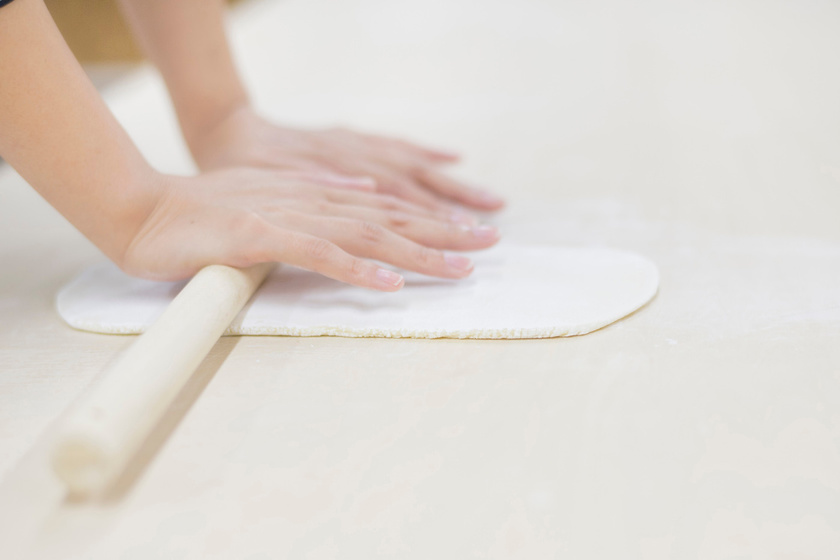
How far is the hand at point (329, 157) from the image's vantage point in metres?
0.85

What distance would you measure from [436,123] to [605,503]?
0.95 metres

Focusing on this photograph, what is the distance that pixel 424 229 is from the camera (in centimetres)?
72

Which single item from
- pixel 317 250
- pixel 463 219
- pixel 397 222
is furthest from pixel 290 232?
pixel 463 219

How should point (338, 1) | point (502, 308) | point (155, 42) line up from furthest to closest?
point (338, 1) < point (155, 42) < point (502, 308)

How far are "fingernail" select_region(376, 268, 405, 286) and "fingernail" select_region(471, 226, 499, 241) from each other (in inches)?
5.6

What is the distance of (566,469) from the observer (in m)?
0.45

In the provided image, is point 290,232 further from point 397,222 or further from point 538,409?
point 538,409

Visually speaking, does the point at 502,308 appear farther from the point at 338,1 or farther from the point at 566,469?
Result: the point at 338,1

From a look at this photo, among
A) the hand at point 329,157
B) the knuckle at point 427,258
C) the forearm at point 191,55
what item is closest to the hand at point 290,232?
the knuckle at point 427,258

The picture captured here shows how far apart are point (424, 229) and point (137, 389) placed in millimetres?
366

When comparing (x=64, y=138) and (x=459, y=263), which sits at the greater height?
(x=459, y=263)

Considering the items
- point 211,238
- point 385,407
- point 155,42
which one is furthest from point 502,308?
point 155,42

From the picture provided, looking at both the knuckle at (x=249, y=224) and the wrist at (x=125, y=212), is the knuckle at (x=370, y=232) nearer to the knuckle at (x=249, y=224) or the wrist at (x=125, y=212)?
the knuckle at (x=249, y=224)

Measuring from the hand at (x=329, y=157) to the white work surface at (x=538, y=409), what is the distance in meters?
0.10
